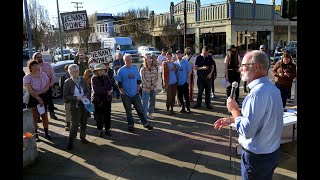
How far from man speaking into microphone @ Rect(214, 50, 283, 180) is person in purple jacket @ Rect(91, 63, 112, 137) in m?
4.28

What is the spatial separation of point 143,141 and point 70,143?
1.44 meters

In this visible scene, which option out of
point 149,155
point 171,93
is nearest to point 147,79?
point 171,93

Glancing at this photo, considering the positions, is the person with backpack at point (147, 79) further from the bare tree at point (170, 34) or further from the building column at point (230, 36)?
the bare tree at point (170, 34)

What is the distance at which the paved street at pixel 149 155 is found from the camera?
4824mm

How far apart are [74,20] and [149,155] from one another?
738 cm

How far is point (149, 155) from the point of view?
561 centimetres

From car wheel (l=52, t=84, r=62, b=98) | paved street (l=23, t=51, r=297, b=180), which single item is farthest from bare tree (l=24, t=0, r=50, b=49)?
paved street (l=23, t=51, r=297, b=180)

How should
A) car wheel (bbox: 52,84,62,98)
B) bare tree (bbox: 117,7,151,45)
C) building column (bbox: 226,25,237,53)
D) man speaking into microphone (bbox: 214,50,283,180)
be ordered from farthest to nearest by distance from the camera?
bare tree (bbox: 117,7,151,45), building column (bbox: 226,25,237,53), car wheel (bbox: 52,84,62,98), man speaking into microphone (bbox: 214,50,283,180)

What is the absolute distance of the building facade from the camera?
4103cm

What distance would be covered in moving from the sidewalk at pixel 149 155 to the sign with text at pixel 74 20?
4831mm

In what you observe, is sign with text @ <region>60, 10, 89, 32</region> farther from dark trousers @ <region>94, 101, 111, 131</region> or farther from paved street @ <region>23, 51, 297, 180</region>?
dark trousers @ <region>94, 101, 111, 131</region>

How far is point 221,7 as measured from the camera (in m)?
41.2
